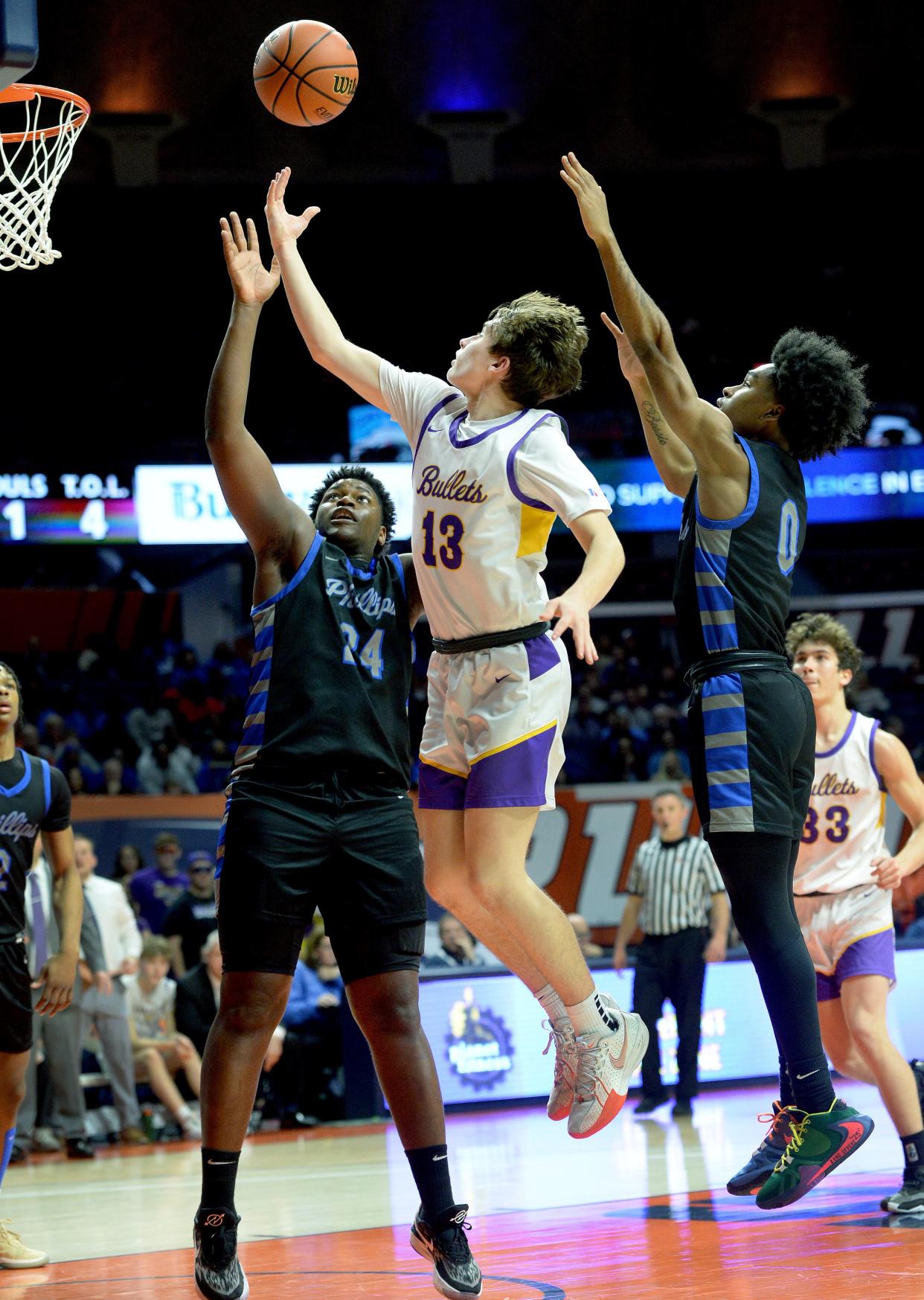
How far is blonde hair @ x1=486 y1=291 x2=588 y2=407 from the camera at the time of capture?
16.7ft

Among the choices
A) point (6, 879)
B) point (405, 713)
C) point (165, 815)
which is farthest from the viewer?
point (165, 815)

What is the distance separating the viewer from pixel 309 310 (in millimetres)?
5258

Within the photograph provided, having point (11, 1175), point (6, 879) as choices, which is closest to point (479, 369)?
point (6, 879)

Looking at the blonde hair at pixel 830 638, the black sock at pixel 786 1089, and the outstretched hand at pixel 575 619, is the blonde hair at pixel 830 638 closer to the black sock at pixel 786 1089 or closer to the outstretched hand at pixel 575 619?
the black sock at pixel 786 1089

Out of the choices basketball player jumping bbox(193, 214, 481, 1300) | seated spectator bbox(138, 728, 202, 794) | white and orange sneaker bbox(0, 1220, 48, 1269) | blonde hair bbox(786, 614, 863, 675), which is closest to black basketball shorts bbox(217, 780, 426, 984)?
basketball player jumping bbox(193, 214, 481, 1300)

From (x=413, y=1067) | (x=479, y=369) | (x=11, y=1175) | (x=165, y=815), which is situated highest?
(x=479, y=369)

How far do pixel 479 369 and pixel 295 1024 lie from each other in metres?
7.48

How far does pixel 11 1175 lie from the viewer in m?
9.52

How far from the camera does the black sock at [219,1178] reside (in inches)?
172

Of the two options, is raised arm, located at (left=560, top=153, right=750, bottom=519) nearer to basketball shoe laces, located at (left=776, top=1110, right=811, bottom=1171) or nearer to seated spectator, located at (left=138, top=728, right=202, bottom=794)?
basketball shoe laces, located at (left=776, top=1110, right=811, bottom=1171)

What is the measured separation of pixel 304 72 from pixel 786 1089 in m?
3.93

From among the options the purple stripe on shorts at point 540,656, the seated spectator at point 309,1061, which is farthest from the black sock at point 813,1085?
the seated spectator at point 309,1061

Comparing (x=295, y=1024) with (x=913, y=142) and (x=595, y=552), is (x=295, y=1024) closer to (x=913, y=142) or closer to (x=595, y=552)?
(x=595, y=552)

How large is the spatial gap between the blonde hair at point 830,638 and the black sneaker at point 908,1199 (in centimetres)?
219
